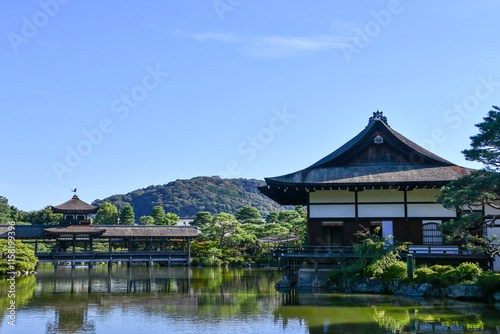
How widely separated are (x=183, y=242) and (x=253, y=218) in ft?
58.2

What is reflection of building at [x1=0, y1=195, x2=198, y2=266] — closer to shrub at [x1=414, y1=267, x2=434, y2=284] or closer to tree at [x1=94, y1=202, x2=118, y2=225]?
tree at [x1=94, y1=202, x2=118, y2=225]

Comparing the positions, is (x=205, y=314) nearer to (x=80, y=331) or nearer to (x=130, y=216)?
(x=80, y=331)

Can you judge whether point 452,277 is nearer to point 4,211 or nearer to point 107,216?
point 107,216

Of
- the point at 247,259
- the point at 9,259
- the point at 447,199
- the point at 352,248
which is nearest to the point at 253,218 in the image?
the point at 247,259

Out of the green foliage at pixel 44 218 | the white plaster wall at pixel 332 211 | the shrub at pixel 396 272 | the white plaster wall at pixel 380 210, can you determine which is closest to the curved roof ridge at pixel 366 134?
the white plaster wall at pixel 332 211

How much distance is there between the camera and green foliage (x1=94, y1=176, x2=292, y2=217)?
510 ft

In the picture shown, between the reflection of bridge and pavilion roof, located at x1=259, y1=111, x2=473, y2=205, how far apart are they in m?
24.7

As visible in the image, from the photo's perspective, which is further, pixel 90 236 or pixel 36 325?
pixel 90 236

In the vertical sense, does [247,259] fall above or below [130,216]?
below

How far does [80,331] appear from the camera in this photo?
14.2m

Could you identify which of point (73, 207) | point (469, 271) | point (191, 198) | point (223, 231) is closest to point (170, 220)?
point (223, 231)

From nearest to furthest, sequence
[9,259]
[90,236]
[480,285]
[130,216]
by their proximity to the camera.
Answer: [480,285], [9,259], [90,236], [130,216]

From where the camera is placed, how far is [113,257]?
161 ft

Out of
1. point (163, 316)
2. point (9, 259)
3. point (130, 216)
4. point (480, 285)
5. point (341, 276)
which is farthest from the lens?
point (130, 216)
